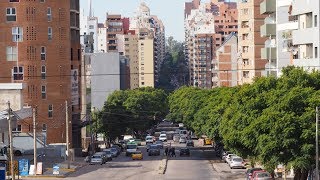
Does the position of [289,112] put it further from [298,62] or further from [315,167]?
[298,62]

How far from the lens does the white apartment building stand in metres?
84.1

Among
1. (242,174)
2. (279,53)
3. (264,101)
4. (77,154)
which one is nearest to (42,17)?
(77,154)

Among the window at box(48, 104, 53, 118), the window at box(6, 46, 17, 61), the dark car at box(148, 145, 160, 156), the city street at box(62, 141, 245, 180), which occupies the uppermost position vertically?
the window at box(6, 46, 17, 61)

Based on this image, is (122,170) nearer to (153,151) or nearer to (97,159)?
(97,159)

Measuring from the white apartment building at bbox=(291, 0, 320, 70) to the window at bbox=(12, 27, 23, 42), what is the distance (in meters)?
46.1

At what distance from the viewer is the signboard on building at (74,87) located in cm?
13712

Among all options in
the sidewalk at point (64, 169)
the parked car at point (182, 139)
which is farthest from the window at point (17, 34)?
the parked car at point (182, 139)

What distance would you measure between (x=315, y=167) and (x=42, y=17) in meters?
66.3

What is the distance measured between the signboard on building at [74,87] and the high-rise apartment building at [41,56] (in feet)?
6.83

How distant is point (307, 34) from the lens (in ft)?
283

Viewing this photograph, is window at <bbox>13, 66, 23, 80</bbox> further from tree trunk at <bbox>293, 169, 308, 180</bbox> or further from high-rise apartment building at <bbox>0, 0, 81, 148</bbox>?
tree trunk at <bbox>293, 169, 308, 180</bbox>

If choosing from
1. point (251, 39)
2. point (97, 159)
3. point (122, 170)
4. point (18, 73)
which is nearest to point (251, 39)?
point (251, 39)

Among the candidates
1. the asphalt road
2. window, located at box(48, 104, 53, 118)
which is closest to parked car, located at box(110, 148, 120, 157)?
the asphalt road

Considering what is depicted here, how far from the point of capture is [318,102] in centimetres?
6762
